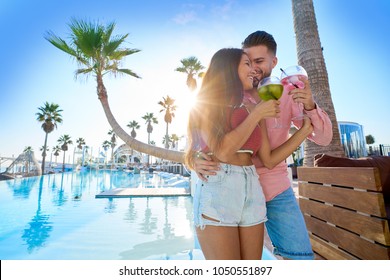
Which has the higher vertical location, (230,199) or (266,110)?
(266,110)

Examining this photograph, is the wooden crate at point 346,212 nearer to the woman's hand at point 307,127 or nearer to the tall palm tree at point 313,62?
the woman's hand at point 307,127

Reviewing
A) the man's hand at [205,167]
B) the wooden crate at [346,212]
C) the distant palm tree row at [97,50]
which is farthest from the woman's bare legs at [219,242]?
the distant palm tree row at [97,50]

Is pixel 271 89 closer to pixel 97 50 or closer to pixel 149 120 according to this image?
pixel 97 50

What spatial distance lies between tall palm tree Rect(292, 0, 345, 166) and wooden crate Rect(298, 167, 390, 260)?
69.8 inches

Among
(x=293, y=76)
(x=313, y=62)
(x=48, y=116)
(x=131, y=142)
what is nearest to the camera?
(x=293, y=76)

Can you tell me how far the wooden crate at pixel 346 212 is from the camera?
1993 mm

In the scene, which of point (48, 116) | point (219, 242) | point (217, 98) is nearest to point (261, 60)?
point (217, 98)

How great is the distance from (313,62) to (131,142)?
14.7 ft

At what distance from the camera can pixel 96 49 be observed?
7191 millimetres

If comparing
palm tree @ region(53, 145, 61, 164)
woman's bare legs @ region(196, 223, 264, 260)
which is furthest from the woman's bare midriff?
palm tree @ region(53, 145, 61, 164)

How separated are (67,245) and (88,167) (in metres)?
49.0

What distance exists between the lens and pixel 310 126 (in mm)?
1481

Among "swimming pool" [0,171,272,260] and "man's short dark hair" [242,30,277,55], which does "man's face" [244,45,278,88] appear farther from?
"swimming pool" [0,171,272,260]
